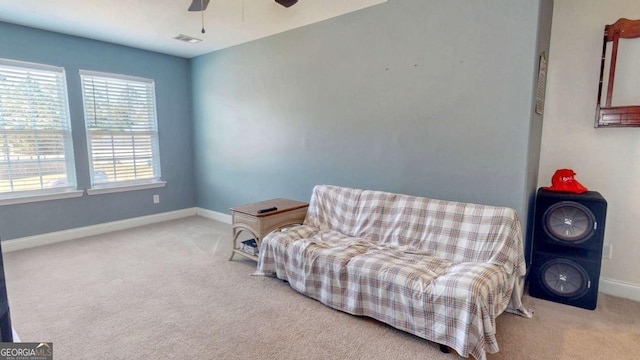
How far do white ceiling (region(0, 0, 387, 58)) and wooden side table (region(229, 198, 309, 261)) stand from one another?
72.6 inches

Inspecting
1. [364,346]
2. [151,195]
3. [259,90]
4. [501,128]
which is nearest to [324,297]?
[364,346]

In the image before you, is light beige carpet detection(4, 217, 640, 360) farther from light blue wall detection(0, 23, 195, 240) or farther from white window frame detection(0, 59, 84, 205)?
white window frame detection(0, 59, 84, 205)

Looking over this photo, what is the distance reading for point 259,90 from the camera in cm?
411

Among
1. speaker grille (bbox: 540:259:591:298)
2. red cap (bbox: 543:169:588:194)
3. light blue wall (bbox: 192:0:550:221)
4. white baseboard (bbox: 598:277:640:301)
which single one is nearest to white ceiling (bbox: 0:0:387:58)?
light blue wall (bbox: 192:0:550:221)

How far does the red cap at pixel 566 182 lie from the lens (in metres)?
2.52

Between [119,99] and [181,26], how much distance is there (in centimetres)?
156

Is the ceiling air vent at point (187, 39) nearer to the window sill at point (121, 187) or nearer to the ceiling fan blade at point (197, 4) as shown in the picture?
the ceiling fan blade at point (197, 4)

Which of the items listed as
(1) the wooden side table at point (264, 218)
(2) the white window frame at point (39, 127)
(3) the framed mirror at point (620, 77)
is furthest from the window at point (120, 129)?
(3) the framed mirror at point (620, 77)

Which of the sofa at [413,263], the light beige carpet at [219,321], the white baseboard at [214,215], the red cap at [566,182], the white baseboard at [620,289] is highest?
the red cap at [566,182]

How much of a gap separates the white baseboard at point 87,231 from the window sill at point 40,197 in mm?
414

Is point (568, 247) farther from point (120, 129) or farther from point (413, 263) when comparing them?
point (120, 129)

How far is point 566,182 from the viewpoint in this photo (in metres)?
2.56

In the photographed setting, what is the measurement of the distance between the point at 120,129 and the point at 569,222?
4961 millimetres

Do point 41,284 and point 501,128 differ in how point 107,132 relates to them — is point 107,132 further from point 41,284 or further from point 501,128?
point 501,128
